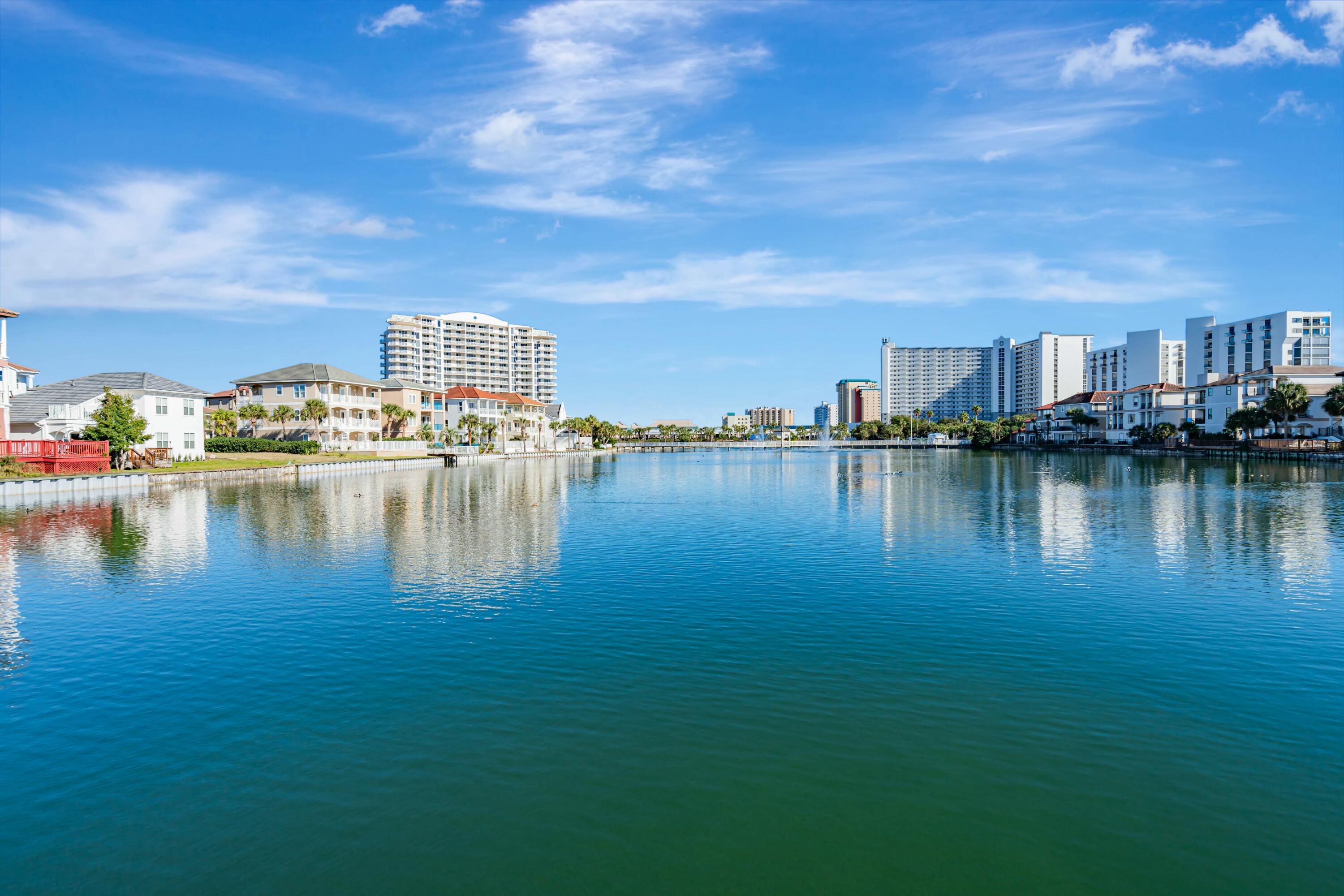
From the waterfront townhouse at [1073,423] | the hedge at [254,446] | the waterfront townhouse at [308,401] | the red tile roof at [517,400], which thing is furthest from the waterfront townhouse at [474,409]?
the waterfront townhouse at [1073,423]

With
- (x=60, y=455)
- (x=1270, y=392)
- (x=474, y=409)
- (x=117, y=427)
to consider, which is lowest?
(x=60, y=455)

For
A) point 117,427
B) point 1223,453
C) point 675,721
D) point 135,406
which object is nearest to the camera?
point 675,721

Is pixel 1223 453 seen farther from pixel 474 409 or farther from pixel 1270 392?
pixel 474 409

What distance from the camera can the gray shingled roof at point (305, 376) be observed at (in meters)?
111

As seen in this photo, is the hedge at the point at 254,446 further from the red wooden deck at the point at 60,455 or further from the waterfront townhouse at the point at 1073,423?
the waterfront townhouse at the point at 1073,423

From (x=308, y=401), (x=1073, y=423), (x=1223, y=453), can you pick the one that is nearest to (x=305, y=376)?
(x=308, y=401)

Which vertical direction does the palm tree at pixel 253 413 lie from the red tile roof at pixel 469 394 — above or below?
below

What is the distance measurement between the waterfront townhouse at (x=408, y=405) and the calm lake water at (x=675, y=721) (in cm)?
10021

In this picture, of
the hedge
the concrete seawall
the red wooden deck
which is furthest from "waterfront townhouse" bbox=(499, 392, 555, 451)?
the concrete seawall

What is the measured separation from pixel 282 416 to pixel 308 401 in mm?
4388

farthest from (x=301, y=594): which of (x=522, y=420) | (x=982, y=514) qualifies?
(x=522, y=420)

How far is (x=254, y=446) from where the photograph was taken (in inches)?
3723

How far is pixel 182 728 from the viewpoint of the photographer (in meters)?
13.2

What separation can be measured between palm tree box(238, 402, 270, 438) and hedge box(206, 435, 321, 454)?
7907 millimetres
